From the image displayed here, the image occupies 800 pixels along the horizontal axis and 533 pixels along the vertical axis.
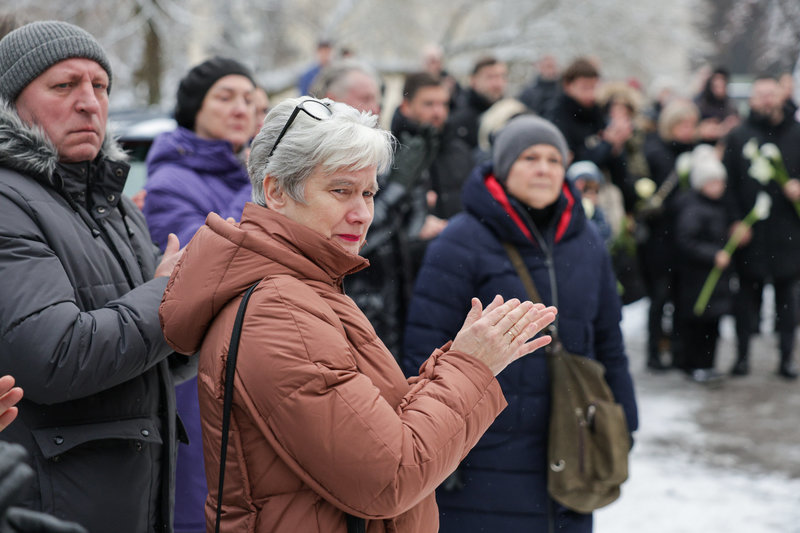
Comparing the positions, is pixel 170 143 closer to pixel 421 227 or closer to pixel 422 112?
pixel 421 227

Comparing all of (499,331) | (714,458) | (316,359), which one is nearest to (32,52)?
(316,359)

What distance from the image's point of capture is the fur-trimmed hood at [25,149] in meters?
A: 2.39

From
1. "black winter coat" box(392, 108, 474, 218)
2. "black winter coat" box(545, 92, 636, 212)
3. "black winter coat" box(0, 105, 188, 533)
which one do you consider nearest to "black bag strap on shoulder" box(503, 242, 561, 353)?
"black winter coat" box(0, 105, 188, 533)

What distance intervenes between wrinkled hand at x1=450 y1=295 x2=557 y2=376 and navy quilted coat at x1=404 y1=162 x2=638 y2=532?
4.23 feet

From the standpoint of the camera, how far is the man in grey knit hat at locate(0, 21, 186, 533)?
219cm

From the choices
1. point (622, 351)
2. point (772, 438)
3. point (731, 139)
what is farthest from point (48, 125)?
point (731, 139)

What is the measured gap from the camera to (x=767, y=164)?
8.41 meters

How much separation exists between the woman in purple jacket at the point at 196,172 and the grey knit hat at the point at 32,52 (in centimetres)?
93

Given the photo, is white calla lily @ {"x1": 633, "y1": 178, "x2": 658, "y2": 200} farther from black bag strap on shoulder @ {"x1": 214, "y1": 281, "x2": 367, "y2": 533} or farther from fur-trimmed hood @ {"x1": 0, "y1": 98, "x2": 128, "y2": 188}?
black bag strap on shoulder @ {"x1": 214, "y1": 281, "x2": 367, "y2": 533}

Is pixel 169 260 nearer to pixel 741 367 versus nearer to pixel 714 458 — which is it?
pixel 714 458

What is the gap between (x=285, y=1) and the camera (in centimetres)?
2084

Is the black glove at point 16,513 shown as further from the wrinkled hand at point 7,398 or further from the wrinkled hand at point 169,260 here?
the wrinkled hand at point 169,260

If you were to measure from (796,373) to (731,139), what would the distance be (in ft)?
7.20

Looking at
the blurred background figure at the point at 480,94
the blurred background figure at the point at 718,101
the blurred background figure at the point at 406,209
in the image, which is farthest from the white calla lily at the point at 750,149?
the blurred background figure at the point at 406,209
